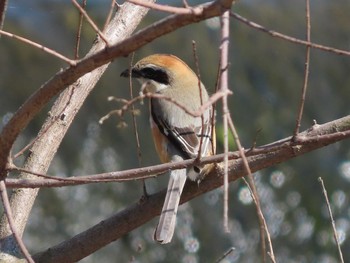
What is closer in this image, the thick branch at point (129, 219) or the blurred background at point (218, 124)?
the thick branch at point (129, 219)

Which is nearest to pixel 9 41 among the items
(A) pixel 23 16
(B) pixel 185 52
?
(A) pixel 23 16

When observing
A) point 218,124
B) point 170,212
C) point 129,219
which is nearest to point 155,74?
point 170,212

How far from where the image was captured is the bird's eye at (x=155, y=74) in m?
4.38

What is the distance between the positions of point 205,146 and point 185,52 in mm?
3893

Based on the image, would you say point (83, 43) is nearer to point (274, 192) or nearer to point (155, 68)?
point (274, 192)

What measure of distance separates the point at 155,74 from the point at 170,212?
128 centimetres

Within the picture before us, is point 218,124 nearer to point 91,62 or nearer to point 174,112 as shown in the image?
point 174,112

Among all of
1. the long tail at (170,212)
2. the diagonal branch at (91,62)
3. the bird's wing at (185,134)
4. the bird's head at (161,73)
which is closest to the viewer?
the diagonal branch at (91,62)

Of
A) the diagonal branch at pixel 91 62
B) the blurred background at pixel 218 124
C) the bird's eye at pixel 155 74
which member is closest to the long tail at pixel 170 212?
the bird's eye at pixel 155 74

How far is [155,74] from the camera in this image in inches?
173

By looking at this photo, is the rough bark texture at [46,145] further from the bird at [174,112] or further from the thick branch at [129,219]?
the bird at [174,112]

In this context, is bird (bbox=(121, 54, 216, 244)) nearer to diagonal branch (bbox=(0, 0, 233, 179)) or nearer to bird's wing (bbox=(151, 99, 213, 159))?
bird's wing (bbox=(151, 99, 213, 159))

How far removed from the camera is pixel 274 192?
7391 millimetres

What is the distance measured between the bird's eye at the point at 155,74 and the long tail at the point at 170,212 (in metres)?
0.91
